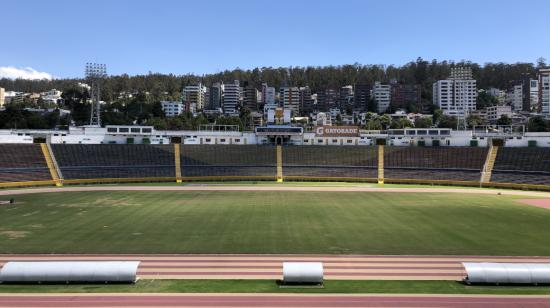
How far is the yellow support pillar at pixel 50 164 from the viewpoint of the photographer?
67800 mm

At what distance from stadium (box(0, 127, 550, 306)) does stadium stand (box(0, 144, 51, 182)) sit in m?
0.28

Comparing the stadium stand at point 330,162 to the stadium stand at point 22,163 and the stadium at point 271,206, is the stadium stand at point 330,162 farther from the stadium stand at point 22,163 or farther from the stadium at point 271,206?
the stadium stand at point 22,163

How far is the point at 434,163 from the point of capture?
7888 cm

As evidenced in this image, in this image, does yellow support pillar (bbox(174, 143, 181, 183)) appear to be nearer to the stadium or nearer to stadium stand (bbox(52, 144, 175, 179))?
the stadium

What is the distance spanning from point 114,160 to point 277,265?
61781 millimetres

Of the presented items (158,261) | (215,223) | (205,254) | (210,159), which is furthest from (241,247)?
(210,159)

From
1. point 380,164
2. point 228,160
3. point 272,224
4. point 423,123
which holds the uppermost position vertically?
point 423,123

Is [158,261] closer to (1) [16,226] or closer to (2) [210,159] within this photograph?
(1) [16,226]

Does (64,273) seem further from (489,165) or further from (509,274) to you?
(489,165)

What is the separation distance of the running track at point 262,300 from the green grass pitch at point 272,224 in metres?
7.92

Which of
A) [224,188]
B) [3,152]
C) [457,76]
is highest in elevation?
[457,76]

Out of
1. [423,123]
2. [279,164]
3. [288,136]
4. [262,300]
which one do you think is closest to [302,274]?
[262,300]

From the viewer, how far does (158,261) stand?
80.8 feet

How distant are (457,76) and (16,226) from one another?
10630cm
